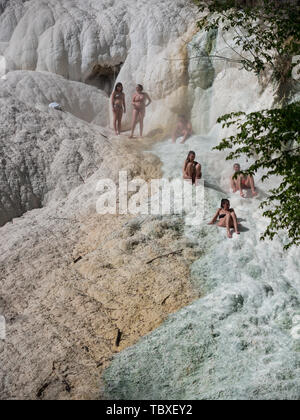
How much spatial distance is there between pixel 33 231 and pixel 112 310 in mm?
2283

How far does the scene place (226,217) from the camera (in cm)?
848

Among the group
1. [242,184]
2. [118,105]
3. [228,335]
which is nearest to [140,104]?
[118,105]

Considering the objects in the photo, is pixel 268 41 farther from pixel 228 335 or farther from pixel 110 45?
pixel 228 335

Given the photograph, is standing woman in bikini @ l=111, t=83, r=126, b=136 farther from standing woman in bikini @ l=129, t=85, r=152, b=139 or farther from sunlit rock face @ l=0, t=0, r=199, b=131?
sunlit rock face @ l=0, t=0, r=199, b=131

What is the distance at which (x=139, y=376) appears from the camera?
20.4 feet

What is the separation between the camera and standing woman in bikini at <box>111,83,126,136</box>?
1212cm

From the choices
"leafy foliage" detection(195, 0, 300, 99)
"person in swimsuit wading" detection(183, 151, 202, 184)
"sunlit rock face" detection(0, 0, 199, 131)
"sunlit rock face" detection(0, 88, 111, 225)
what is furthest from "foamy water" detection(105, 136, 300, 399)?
"sunlit rock face" detection(0, 0, 199, 131)

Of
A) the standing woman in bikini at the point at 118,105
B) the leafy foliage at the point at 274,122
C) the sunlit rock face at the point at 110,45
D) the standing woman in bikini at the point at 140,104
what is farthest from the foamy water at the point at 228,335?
the sunlit rock face at the point at 110,45

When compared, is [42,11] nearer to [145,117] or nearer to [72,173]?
[145,117]

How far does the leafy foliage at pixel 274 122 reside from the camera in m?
6.29

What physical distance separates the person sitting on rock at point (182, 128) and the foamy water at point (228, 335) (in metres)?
4.04

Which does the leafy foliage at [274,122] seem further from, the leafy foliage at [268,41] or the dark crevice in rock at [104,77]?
the dark crevice in rock at [104,77]

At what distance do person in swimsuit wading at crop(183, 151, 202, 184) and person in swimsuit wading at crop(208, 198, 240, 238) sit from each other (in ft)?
3.69
